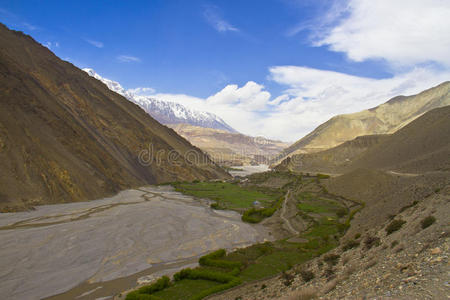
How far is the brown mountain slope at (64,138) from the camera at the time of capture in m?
43.3

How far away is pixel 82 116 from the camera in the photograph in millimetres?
76938

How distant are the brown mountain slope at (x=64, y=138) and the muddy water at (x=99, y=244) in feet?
20.2

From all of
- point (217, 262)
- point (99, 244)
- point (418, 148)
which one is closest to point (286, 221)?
point (217, 262)

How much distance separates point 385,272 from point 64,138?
62.8 metres

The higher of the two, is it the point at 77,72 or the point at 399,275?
the point at 77,72

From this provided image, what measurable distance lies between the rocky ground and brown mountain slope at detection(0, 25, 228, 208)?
135 feet

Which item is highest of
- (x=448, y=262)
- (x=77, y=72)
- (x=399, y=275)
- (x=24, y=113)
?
(x=77, y=72)

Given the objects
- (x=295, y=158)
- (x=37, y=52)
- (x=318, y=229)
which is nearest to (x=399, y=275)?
(x=318, y=229)

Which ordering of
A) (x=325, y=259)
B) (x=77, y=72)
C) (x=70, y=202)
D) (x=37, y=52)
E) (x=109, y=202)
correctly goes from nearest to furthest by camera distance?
(x=325, y=259) < (x=70, y=202) < (x=109, y=202) < (x=37, y=52) < (x=77, y=72)

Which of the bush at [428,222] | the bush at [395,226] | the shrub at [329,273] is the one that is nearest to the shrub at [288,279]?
the shrub at [329,273]

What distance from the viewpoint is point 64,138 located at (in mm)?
57312

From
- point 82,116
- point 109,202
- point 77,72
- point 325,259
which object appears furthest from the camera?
point 77,72

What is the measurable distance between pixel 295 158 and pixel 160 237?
11694 centimetres

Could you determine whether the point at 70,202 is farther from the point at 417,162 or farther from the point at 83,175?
the point at 417,162
